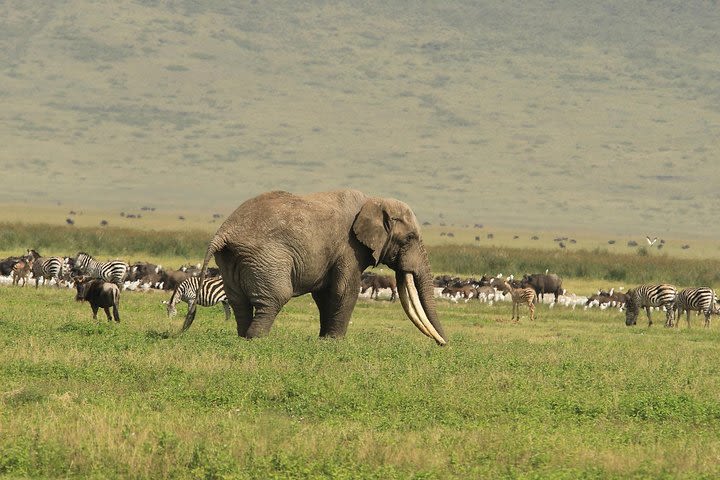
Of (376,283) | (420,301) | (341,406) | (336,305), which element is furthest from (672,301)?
(341,406)

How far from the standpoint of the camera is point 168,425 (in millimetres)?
12953

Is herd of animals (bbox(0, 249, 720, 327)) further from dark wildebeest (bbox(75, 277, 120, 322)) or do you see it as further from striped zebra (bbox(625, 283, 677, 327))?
dark wildebeest (bbox(75, 277, 120, 322))

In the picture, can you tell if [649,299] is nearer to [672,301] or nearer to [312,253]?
[672,301]

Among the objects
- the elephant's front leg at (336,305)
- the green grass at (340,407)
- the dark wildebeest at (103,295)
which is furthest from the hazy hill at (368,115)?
the green grass at (340,407)

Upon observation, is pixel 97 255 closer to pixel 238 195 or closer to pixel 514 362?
pixel 514 362

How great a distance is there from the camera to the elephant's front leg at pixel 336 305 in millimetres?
21241

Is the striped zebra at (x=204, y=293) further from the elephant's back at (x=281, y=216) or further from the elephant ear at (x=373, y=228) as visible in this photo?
the elephant's back at (x=281, y=216)

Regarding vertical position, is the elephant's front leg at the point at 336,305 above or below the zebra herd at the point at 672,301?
below

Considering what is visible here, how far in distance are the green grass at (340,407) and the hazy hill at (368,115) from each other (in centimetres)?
11487

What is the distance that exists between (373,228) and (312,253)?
130 cm

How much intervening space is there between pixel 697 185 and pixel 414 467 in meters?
141

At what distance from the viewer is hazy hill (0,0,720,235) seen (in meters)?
145

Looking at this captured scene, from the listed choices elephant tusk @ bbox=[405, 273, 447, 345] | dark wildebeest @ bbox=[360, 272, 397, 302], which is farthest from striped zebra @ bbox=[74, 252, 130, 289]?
elephant tusk @ bbox=[405, 273, 447, 345]

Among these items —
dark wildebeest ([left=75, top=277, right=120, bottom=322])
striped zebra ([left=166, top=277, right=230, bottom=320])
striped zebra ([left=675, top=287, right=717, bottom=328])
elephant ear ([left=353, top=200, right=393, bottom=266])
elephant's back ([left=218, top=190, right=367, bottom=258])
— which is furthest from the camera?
striped zebra ([left=675, top=287, right=717, bottom=328])
